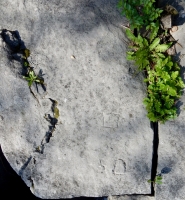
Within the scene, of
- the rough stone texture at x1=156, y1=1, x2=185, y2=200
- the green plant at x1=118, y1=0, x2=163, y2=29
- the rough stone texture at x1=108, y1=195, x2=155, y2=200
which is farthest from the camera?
the rough stone texture at x1=108, y1=195, x2=155, y2=200

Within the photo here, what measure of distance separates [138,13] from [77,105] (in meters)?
1.35

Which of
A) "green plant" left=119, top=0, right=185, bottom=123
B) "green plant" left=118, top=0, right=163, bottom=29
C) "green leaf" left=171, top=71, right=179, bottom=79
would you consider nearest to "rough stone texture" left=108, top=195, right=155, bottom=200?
"green plant" left=119, top=0, right=185, bottom=123

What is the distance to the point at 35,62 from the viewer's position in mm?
4156

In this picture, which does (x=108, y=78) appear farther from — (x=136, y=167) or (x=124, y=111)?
(x=136, y=167)

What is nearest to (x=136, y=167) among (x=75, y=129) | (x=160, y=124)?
(x=160, y=124)

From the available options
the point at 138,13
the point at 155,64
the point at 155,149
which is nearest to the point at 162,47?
the point at 155,64

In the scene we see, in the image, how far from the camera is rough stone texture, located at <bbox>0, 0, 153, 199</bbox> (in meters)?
4.02

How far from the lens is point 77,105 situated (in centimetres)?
409

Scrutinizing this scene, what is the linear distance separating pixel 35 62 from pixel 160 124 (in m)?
1.76

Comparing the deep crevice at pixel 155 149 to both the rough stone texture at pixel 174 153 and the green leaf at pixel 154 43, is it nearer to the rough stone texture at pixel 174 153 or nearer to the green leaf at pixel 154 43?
the rough stone texture at pixel 174 153

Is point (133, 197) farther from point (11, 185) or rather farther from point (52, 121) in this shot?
point (11, 185)

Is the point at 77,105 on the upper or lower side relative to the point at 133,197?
upper

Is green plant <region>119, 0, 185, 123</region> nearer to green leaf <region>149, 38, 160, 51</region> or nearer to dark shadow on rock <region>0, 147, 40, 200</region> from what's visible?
green leaf <region>149, 38, 160, 51</region>

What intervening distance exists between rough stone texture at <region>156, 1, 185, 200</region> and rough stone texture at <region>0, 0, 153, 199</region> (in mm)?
172
